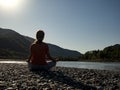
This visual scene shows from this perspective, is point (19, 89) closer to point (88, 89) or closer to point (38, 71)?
point (88, 89)

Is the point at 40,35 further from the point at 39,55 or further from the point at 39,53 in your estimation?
the point at 39,55

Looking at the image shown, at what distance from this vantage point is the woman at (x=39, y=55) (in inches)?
764

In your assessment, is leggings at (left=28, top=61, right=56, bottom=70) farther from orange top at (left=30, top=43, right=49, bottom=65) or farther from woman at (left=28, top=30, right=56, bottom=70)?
orange top at (left=30, top=43, right=49, bottom=65)

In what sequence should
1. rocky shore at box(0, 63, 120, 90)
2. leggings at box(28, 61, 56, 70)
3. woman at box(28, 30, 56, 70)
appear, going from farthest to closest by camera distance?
leggings at box(28, 61, 56, 70), woman at box(28, 30, 56, 70), rocky shore at box(0, 63, 120, 90)

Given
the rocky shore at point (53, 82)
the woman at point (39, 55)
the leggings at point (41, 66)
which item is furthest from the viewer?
the leggings at point (41, 66)

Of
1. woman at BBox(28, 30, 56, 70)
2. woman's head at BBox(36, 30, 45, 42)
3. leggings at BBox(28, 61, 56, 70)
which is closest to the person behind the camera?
woman's head at BBox(36, 30, 45, 42)

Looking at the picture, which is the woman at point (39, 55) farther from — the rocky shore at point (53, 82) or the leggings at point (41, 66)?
the rocky shore at point (53, 82)

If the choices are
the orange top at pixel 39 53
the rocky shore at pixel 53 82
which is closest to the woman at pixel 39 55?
the orange top at pixel 39 53

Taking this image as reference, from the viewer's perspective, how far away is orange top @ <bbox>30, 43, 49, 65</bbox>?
19453 mm

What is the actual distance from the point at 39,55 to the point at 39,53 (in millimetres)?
165

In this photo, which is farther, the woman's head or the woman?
the woman

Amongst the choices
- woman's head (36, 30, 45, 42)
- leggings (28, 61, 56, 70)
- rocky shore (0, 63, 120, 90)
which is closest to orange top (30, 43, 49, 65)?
leggings (28, 61, 56, 70)

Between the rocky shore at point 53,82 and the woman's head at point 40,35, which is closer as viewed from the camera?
the rocky shore at point 53,82

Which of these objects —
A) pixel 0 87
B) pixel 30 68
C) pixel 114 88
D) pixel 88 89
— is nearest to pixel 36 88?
pixel 0 87
